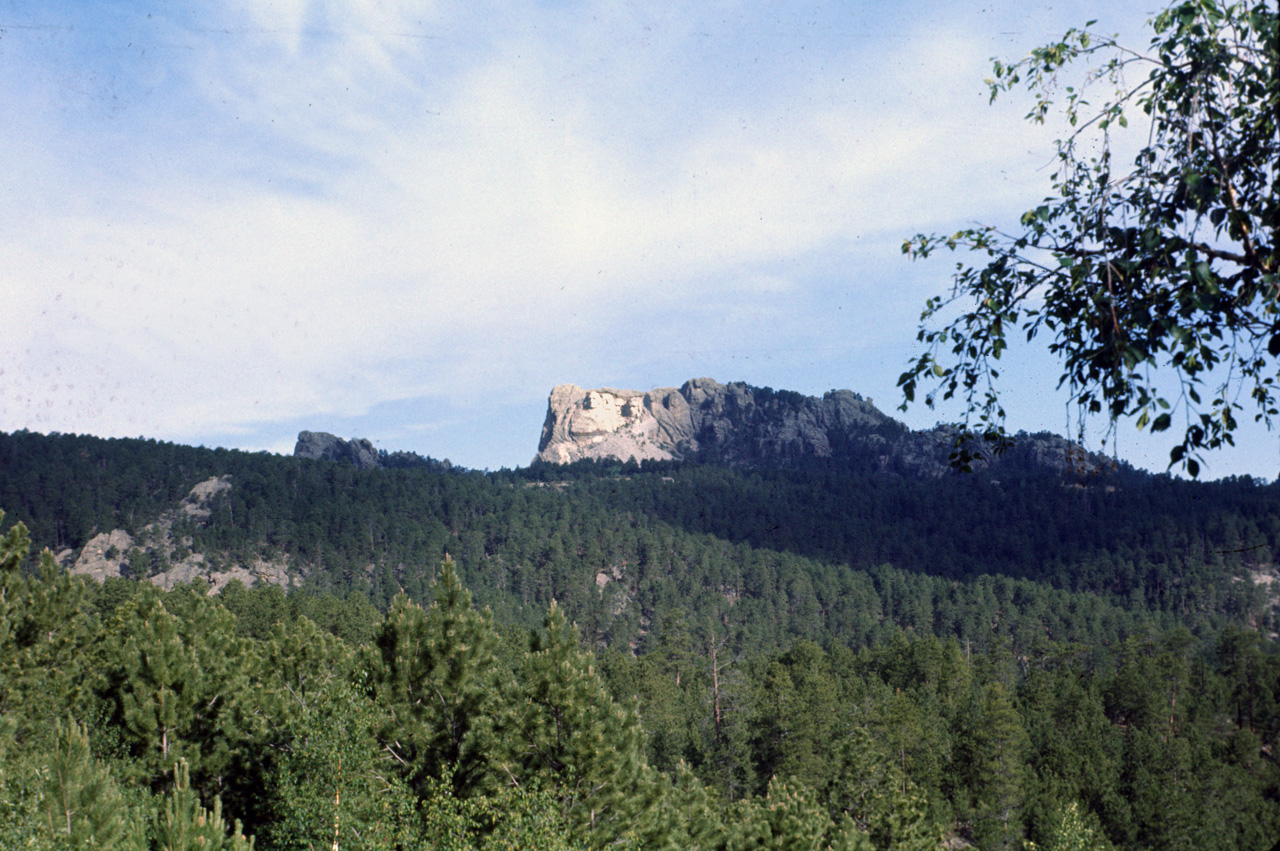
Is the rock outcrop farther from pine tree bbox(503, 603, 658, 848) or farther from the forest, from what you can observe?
pine tree bbox(503, 603, 658, 848)

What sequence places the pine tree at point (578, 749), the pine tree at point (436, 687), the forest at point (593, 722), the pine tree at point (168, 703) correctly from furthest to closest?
1. the pine tree at point (168, 703)
2. the pine tree at point (436, 687)
3. the pine tree at point (578, 749)
4. the forest at point (593, 722)

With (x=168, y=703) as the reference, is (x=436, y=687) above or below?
above

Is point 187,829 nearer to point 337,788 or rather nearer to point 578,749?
point 337,788

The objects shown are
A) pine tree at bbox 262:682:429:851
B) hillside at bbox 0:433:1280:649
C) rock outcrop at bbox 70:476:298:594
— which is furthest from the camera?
rock outcrop at bbox 70:476:298:594

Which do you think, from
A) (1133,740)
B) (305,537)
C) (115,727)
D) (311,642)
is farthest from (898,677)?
(305,537)

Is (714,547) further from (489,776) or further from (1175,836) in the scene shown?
(489,776)

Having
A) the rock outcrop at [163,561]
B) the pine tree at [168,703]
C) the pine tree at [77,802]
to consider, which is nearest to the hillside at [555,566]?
the rock outcrop at [163,561]

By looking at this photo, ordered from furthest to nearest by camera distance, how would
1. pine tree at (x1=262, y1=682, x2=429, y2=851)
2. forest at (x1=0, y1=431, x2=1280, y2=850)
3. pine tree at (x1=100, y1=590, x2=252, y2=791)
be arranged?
pine tree at (x1=100, y1=590, x2=252, y2=791), forest at (x1=0, y1=431, x2=1280, y2=850), pine tree at (x1=262, y1=682, x2=429, y2=851)

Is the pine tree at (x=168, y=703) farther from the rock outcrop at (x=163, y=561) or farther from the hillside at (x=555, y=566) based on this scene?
the rock outcrop at (x=163, y=561)

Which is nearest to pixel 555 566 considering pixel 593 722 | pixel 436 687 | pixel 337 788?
pixel 436 687

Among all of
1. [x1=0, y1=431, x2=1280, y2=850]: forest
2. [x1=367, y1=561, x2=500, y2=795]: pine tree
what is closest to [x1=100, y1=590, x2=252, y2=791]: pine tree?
[x1=0, y1=431, x2=1280, y2=850]: forest

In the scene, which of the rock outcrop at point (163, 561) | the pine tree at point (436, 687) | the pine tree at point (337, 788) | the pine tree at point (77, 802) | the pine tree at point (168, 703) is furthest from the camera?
the rock outcrop at point (163, 561)

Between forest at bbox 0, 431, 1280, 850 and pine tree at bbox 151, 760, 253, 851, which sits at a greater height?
pine tree at bbox 151, 760, 253, 851

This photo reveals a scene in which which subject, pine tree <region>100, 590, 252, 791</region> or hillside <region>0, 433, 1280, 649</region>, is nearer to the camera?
pine tree <region>100, 590, 252, 791</region>
